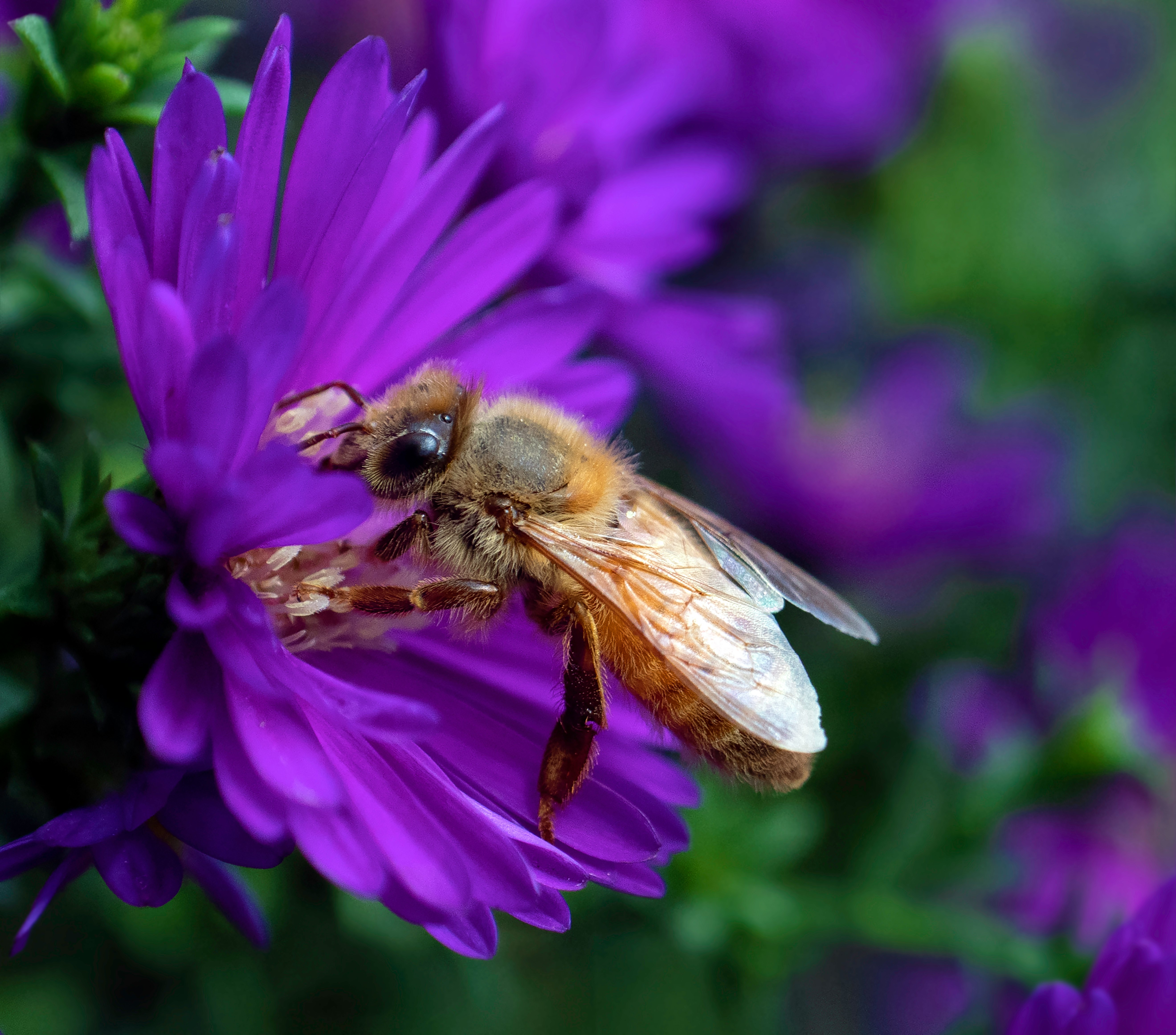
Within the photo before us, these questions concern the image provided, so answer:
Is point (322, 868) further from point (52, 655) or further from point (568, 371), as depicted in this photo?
point (568, 371)

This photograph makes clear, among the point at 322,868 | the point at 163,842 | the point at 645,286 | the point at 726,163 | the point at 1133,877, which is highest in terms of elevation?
the point at 726,163

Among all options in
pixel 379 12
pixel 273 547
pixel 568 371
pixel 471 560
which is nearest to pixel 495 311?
pixel 568 371

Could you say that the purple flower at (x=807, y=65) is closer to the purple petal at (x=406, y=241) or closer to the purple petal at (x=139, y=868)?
the purple petal at (x=406, y=241)

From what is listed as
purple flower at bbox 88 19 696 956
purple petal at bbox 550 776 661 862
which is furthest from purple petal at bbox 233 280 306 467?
purple petal at bbox 550 776 661 862

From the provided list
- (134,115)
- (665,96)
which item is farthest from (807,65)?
(134,115)

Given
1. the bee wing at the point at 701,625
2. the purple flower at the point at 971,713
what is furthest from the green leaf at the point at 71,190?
the purple flower at the point at 971,713
